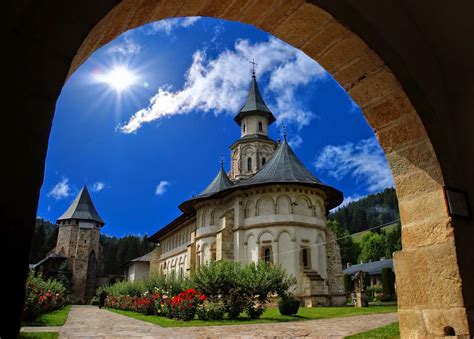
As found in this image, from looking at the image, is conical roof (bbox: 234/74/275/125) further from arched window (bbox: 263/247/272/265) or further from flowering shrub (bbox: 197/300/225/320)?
flowering shrub (bbox: 197/300/225/320)

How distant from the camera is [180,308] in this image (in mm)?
13766

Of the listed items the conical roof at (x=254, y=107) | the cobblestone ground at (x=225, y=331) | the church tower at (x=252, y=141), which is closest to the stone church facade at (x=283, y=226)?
the church tower at (x=252, y=141)

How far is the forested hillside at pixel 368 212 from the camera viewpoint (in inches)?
3450

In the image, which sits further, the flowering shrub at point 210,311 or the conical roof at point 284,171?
the conical roof at point 284,171

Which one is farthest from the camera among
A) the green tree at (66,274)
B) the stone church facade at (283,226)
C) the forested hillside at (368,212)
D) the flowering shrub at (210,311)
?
the forested hillside at (368,212)

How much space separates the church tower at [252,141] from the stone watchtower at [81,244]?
2342 cm

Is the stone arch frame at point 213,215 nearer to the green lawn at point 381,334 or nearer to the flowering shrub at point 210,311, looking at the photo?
the flowering shrub at point 210,311

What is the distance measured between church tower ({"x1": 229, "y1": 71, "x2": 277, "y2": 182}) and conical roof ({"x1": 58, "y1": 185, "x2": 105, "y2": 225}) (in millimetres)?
23440

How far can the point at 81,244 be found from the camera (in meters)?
50.7

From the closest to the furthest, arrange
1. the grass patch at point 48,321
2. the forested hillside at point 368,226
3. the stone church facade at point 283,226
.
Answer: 1. the grass patch at point 48,321
2. the stone church facade at point 283,226
3. the forested hillside at point 368,226

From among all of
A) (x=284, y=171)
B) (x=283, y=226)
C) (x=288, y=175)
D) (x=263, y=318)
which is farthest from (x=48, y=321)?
(x=284, y=171)

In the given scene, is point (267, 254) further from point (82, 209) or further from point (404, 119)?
point (82, 209)

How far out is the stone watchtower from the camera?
49.8m

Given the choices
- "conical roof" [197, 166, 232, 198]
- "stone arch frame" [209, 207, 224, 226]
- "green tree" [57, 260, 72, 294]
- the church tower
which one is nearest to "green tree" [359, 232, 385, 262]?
the church tower
